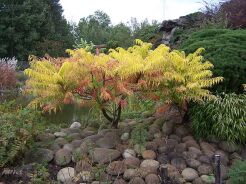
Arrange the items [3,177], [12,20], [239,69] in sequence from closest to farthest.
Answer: [3,177], [239,69], [12,20]

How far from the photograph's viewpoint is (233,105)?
6098mm

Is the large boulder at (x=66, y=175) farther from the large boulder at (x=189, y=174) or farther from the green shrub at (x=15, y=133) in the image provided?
the large boulder at (x=189, y=174)

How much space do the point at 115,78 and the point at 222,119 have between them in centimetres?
159

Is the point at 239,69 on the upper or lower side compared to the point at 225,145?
upper

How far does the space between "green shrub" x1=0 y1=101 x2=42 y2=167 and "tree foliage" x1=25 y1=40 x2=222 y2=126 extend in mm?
254

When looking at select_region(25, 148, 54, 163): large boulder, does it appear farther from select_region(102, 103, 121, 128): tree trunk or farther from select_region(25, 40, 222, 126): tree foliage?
select_region(102, 103, 121, 128): tree trunk

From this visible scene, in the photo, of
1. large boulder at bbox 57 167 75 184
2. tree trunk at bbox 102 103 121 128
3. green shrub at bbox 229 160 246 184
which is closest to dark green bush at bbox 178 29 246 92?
tree trunk at bbox 102 103 121 128

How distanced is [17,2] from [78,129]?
28.9 meters

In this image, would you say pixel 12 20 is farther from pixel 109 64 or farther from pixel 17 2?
pixel 109 64

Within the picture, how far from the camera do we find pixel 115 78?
5902 millimetres

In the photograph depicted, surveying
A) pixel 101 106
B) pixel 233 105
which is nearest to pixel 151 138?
pixel 101 106

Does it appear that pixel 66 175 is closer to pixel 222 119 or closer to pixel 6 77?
pixel 222 119

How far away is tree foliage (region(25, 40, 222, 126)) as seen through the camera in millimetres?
5766

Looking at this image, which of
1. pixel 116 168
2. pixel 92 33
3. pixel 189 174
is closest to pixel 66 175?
pixel 116 168
